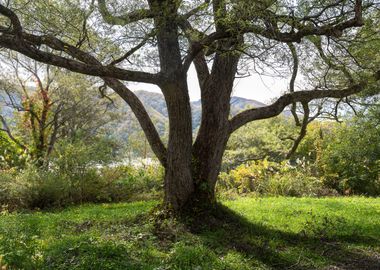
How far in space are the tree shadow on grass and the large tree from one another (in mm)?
619

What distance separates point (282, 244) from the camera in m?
6.23

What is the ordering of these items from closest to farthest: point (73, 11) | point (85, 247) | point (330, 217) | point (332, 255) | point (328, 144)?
point (85, 247) → point (332, 255) → point (73, 11) → point (330, 217) → point (328, 144)

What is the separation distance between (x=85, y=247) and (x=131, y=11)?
3.99 meters

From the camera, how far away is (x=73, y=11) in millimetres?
6859

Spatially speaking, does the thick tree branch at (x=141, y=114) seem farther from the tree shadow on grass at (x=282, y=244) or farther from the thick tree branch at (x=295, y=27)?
the thick tree branch at (x=295, y=27)

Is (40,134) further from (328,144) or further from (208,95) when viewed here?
(208,95)

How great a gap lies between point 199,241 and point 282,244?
51.4 inches

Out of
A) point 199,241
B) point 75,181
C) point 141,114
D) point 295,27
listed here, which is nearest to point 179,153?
point 141,114

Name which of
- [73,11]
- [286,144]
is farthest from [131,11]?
[286,144]

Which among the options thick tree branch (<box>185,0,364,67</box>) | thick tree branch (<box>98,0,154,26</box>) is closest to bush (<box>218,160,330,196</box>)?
thick tree branch (<box>98,0,154,26</box>)

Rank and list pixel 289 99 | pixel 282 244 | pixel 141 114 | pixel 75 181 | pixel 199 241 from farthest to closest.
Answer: pixel 75 181 < pixel 289 99 < pixel 141 114 < pixel 282 244 < pixel 199 241

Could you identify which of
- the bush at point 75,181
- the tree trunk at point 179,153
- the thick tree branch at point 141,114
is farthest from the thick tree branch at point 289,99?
the bush at point 75,181

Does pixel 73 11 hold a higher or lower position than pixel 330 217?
higher

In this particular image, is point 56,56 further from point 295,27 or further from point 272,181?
point 272,181
